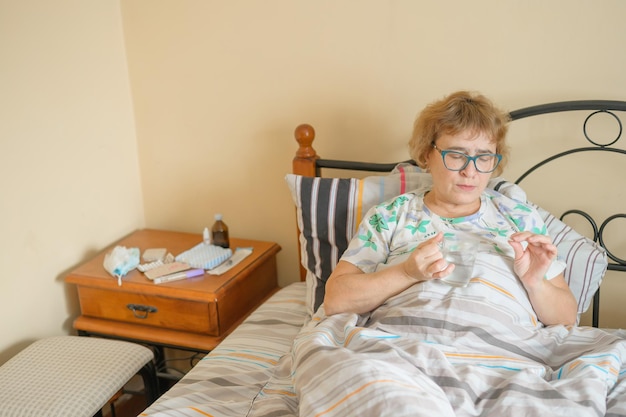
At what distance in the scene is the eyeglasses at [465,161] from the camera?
1643 mm

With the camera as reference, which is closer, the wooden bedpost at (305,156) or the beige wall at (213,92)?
the beige wall at (213,92)

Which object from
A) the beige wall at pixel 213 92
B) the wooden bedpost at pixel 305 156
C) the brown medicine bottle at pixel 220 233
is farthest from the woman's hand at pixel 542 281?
the brown medicine bottle at pixel 220 233

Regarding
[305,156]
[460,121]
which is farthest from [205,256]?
[460,121]

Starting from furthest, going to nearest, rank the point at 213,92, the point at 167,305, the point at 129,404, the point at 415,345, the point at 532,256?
the point at 129,404 < the point at 213,92 < the point at 167,305 < the point at 532,256 < the point at 415,345

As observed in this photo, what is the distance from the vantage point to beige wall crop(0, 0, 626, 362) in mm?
1938

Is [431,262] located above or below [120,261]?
above

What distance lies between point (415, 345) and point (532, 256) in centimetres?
41

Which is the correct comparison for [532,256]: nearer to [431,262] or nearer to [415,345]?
[431,262]

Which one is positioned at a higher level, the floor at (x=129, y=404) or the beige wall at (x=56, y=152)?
the beige wall at (x=56, y=152)

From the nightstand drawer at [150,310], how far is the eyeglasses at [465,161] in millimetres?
895

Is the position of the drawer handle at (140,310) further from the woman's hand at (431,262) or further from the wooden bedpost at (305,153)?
the woman's hand at (431,262)

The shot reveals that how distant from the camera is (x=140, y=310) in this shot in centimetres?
212

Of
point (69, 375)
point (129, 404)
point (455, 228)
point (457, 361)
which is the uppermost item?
point (455, 228)

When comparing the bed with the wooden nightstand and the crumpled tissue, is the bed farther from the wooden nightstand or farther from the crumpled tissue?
the crumpled tissue
